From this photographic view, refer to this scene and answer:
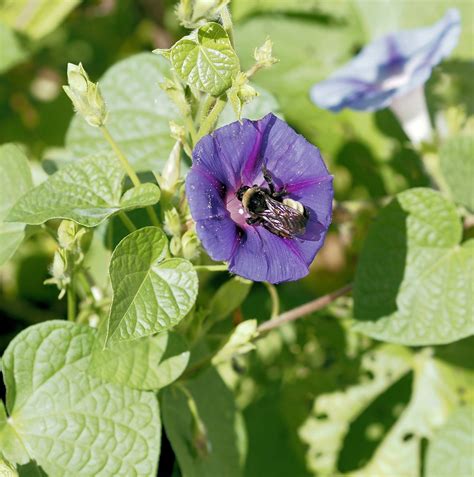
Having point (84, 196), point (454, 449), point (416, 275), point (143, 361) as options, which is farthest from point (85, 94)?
point (454, 449)

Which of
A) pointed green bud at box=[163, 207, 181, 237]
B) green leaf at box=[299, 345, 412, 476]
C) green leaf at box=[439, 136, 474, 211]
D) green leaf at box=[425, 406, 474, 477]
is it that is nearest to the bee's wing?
pointed green bud at box=[163, 207, 181, 237]

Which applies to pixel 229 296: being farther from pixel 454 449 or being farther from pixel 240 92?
pixel 454 449

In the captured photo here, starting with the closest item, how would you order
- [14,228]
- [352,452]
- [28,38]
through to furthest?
[14,228] → [352,452] → [28,38]

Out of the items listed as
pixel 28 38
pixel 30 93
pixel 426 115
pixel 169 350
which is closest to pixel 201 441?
pixel 169 350

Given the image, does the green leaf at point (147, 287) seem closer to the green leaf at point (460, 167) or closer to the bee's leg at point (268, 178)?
the bee's leg at point (268, 178)

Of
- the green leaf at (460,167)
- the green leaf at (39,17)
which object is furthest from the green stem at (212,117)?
the green leaf at (39,17)

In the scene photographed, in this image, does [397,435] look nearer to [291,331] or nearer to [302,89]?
[291,331]

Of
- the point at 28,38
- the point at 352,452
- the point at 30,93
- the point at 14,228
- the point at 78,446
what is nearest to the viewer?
the point at 78,446
